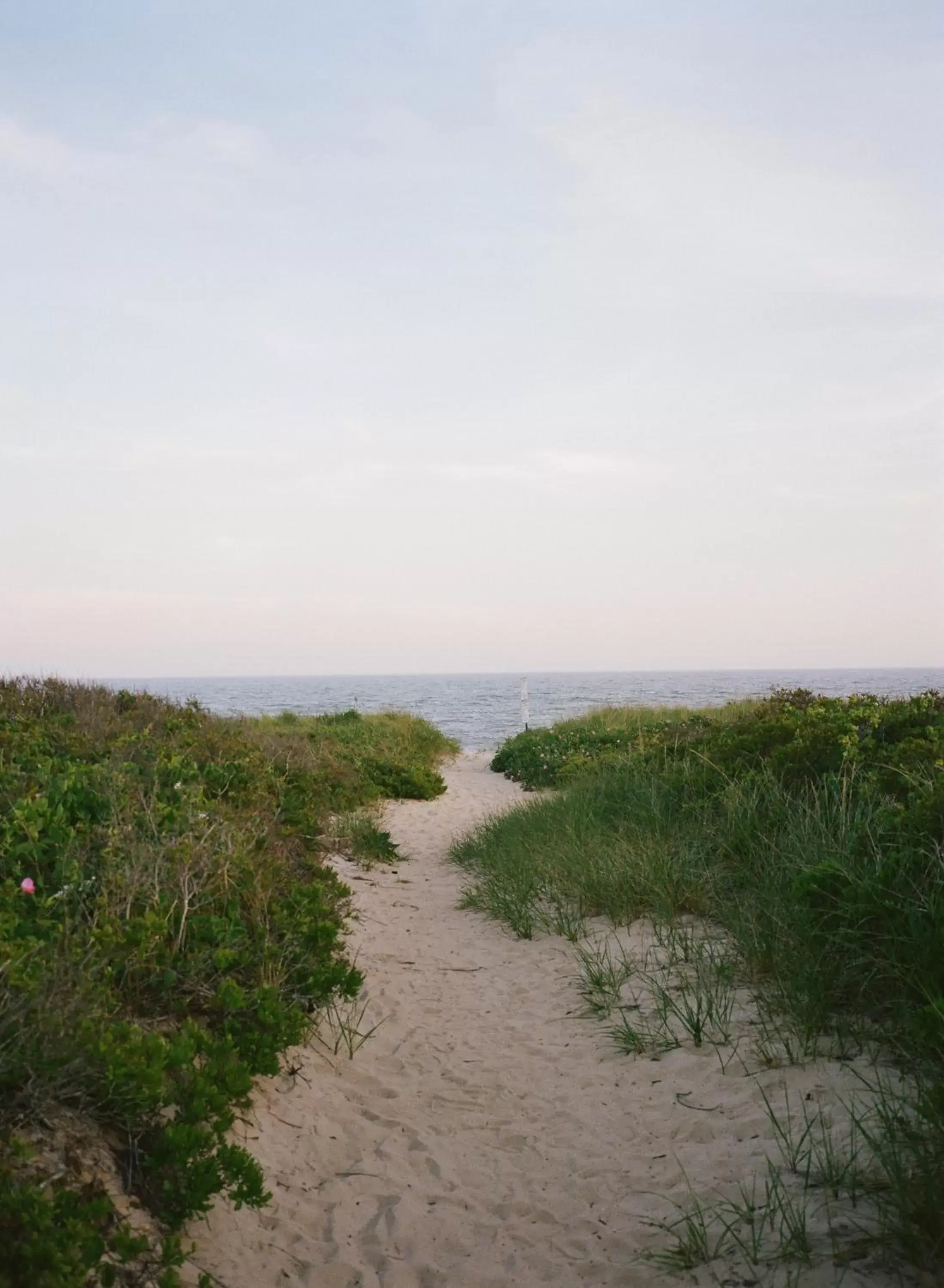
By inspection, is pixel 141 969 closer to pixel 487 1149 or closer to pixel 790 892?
pixel 487 1149

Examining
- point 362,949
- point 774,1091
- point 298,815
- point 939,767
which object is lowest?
point 362,949

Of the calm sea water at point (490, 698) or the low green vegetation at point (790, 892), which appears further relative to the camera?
the calm sea water at point (490, 698)

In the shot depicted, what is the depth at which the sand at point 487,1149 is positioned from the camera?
3.25 m

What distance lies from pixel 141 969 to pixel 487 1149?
6.30 feet

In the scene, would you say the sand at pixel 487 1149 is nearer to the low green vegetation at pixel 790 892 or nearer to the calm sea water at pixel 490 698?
the low green vegetation at pixel 790 892

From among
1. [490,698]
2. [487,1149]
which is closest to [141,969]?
[487,1149]

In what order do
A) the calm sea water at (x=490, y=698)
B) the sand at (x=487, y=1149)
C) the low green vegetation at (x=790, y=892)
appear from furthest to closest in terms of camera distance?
the calm sea water at (x=490, y=698)
the low green vegetation at (x=790, y=892)
the sand at (x=487, y=1149)

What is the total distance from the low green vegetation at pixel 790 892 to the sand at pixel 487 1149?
0.29 meters

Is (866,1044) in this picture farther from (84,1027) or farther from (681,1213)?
(84,1027)

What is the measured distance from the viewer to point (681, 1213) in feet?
10.9

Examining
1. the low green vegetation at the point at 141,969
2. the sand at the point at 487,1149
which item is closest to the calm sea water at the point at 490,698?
the low green vegetation at the point at 141,969

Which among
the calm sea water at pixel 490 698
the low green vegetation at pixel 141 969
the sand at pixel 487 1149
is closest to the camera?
the low green vegetation at pixel 141 969

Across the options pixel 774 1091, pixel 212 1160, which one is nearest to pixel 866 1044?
pixel 774 1091

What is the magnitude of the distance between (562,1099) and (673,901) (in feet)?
8.24
